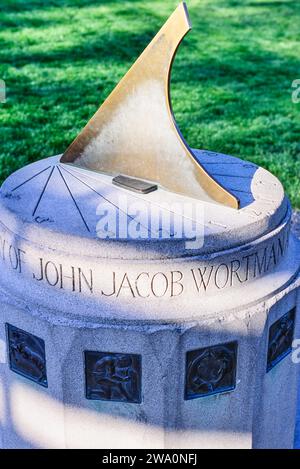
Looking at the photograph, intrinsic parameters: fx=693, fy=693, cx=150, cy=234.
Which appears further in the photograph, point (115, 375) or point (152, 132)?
point (152, 132)

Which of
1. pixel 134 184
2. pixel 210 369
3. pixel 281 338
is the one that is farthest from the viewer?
pixel 134 184

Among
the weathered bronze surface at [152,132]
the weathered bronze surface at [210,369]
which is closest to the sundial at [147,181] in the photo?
the weathered bronze surface at [152,132]

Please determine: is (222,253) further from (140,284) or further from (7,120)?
(7,120)

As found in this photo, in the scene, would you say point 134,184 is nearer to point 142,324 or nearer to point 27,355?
point 142,324

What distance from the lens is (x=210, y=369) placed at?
13.6 ft

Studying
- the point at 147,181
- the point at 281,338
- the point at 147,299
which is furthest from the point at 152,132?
the point at 281,338

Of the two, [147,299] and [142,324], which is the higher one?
[147,299]

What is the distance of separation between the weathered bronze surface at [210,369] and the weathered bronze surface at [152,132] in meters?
0.97

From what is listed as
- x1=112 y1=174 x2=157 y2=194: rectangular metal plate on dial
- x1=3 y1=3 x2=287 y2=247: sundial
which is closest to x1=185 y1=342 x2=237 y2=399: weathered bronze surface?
x1=3 y1=3 x2=287 y2=247: sundial

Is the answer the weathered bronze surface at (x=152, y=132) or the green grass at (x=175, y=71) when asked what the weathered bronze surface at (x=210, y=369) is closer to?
the weathered bronze surface at (x=152, y=132)

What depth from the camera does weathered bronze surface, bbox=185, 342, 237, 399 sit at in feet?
13.4

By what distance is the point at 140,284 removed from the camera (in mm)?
3975

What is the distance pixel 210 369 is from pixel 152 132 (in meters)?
1.62

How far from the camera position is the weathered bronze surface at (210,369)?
13.4 feet
